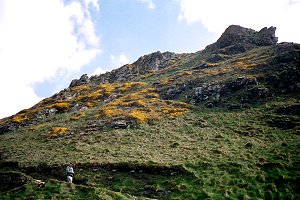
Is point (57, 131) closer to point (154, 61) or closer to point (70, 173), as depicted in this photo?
point (70, 173)

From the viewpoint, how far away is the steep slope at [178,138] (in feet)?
96.3

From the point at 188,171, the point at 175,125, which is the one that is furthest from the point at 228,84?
the point at 188,171

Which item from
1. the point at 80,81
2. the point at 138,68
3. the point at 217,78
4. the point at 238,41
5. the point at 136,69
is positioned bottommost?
the point at 217,78

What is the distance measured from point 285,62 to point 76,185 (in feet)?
164

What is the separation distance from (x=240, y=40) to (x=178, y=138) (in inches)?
2536

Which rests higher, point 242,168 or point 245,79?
point 245,79

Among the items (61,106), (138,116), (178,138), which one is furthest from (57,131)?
(61,106)

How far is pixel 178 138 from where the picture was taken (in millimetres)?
43250

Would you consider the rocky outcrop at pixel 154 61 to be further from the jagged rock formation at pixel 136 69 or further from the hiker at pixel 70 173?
the hiker at pixel 70 173

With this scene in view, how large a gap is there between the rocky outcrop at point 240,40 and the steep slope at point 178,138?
14.1 meters

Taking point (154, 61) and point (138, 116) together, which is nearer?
point (138, 116)

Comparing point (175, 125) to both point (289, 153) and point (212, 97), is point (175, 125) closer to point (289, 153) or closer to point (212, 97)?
point (212, 97)

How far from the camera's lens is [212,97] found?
191 feet

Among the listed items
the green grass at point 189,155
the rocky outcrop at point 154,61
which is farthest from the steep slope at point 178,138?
the rocky outcrop at point 154,61
